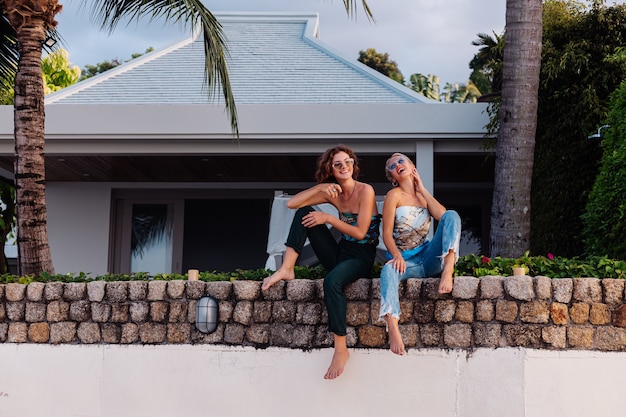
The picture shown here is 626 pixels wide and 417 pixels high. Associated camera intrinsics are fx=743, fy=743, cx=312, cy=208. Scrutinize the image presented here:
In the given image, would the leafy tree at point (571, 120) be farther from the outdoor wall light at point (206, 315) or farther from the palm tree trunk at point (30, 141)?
the palm tree trunk at point (30, 141)

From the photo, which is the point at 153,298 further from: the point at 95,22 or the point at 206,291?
the point at 95,22

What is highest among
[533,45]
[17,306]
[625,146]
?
[533,45]

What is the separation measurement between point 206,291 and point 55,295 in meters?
1.31

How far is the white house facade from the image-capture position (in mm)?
9906

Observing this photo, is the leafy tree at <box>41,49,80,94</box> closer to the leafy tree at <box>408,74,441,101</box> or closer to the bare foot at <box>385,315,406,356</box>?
the leafy tree at <box>408,74,441,101</box>

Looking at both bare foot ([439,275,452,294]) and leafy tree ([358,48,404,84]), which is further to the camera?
→ leafy tree ([358,48,404,84])

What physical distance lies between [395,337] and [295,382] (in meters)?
1.05

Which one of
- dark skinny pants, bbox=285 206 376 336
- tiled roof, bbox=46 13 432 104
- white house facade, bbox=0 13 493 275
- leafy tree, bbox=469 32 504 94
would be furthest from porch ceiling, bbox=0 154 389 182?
dark skinny pants, bbox=285 206 376 336

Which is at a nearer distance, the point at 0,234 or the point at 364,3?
the point at 364,3

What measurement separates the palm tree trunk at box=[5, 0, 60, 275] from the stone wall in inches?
29.8

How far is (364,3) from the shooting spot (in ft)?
23.9

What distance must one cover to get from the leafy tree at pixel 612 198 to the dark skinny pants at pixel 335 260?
2937mm

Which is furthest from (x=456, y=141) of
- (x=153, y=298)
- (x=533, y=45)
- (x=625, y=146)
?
(x=153, y=298)

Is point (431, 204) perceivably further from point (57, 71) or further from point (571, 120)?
point (57, 71)
